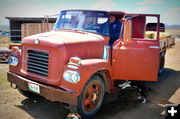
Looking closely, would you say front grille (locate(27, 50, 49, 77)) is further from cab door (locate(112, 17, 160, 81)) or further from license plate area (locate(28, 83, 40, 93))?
cab door (locate(112, 17, 160, 81))

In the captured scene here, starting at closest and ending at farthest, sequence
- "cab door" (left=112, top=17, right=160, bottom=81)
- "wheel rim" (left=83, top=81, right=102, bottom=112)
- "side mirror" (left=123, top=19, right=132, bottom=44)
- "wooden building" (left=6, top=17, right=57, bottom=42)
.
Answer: "wheel rim" (left=83, top=81, right=102, bottom=112), "side mirror" (left=123, top=19, right=132, bottom=44), "cab door" (left=112, top=17, right=160, bottom=81), "wooden building" (left=6, top=17, right=57, bottom=42)

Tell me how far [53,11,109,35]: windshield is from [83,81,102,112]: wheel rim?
1.54 metres

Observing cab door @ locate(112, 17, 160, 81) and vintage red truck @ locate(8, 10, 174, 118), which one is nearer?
vintage red truck @ locate(8, 10, 174, 118)

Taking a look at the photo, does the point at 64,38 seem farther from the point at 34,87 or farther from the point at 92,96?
the point at 92,96

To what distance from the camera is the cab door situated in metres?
5.05

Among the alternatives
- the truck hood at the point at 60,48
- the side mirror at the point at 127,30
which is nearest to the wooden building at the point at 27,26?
the truck hood at the point at 60,48

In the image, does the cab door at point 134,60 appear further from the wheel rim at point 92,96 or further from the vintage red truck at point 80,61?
the wheel rim at point 92,96

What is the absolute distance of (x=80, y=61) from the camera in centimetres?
383

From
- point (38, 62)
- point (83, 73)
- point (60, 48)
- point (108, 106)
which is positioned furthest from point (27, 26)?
point (83, 73)

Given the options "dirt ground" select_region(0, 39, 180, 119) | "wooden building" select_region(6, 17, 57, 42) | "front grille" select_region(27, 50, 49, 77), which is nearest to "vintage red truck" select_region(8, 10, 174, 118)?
"front grille" select_region(27, 50, 49, 77)

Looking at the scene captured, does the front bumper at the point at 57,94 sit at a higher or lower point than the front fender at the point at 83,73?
lower

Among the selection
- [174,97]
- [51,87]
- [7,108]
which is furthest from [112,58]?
[7,108]

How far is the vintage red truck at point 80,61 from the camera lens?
3.90m

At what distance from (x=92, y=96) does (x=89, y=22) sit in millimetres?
1973
